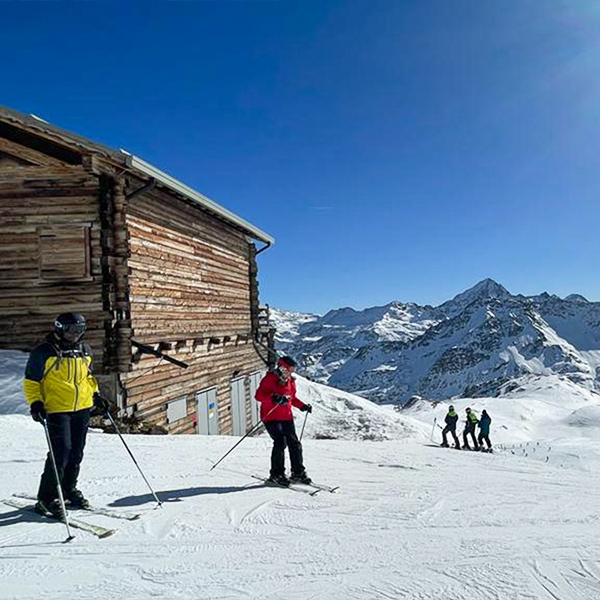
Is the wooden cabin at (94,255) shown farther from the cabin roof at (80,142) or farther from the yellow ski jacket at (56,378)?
the yellow ski jacket at (56,378)

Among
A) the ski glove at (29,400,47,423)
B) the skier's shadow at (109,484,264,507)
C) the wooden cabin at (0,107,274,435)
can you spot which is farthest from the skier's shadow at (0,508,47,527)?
the wooden cabin at (0,107,274,435)

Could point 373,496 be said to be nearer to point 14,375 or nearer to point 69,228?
point 14,375

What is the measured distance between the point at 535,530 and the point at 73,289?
1020 centimetres

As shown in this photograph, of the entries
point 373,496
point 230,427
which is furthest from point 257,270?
point 373,496

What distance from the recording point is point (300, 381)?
90.5ft

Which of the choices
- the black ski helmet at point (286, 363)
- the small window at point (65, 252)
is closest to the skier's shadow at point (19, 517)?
the black ski helmet at point (286, 363)

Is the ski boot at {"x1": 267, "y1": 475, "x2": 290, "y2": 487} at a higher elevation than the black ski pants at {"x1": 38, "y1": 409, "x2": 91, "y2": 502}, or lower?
lower

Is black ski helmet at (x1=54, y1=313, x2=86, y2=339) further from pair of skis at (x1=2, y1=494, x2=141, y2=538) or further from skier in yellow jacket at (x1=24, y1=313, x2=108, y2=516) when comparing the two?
pair of skis at (x1=2, y1=494, x2=141, y2=538)

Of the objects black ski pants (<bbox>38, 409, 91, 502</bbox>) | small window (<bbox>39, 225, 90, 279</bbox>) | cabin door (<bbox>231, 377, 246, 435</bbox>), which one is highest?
small window (<bbox>39, 225, 90, 279</bbox>)

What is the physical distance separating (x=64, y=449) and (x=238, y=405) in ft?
44.3

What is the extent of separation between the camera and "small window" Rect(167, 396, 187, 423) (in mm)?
12719

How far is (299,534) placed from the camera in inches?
170

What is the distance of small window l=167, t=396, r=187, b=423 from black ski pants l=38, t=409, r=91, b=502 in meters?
8.13

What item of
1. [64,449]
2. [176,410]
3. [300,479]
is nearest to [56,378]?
[64,449]
